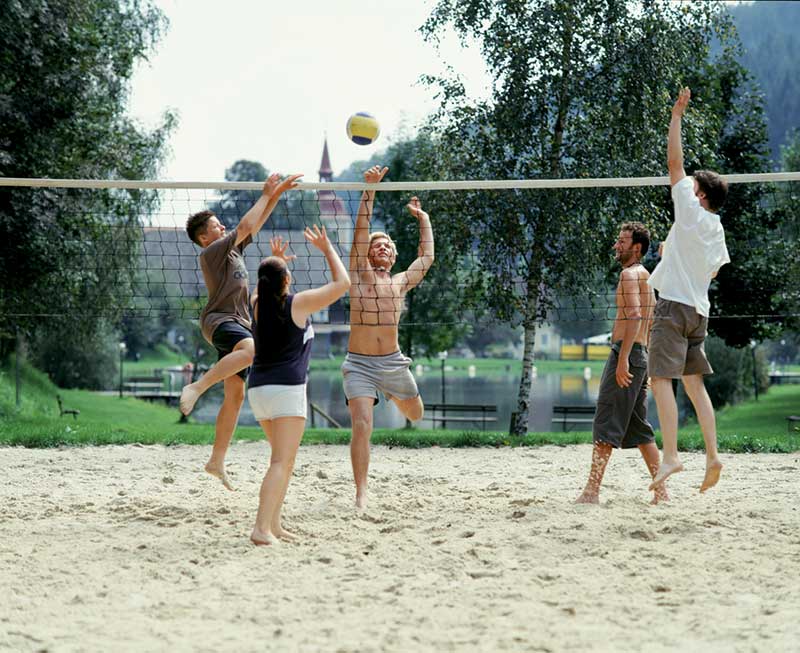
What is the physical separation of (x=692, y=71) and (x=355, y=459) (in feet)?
45.5

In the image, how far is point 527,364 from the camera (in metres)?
15.3

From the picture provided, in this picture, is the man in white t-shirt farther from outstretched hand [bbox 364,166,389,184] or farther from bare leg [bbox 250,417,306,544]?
bare leg [bbox 250,417,306,544]

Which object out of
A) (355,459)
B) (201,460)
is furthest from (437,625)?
(201,460)

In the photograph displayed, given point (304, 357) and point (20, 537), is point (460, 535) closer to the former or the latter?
point (304, 357)

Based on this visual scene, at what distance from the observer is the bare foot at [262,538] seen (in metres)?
5.72

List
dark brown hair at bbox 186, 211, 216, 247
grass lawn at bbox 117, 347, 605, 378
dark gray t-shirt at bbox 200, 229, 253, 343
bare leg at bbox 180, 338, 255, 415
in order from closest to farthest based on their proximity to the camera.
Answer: bare leg at bbox 180, 338, 255, 415
dark gray t-shirt at bbox 200, 229, 253, 343
dark brown hair at bbox 186, 211, 216, 247
grass lawn at bbox 117, 347, 605, 378

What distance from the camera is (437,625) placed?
4.28 metres

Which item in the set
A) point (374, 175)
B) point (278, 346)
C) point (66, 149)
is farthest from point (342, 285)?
point (66, 149)

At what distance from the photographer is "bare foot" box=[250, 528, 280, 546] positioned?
5721 mm

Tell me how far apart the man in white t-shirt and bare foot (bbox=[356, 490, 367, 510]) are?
6.38ft

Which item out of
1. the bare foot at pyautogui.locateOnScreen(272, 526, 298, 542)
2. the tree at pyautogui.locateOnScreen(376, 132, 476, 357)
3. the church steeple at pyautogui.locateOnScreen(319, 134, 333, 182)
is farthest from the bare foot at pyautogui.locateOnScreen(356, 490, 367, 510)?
the church steeple at pyautogui.locateOnScreen(319, 134, 333, 182)

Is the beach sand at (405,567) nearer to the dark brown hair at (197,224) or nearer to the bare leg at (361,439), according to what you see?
the bare leg at (361,439)

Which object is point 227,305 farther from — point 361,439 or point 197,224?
point 361,439

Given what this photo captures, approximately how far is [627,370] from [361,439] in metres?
1.90
